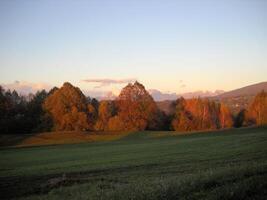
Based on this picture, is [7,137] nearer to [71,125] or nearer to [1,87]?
[71,125]

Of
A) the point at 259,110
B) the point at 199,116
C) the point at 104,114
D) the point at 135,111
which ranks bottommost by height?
the point at 199,116

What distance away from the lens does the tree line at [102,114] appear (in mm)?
95125

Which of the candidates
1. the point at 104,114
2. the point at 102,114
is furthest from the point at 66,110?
the point at 104,114

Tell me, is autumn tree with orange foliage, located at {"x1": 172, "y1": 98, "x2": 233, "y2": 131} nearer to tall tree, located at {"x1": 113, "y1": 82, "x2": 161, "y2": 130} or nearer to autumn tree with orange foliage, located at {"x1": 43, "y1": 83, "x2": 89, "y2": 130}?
tall tree, located at {"x1": 113, "y1": 82, "x2": 161, "y2": 130}

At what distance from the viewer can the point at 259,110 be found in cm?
10738

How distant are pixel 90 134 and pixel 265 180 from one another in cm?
7198

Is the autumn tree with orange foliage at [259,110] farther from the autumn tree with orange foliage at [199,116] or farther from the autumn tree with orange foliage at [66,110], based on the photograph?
the autumn tree with orange foliage at [66,110]

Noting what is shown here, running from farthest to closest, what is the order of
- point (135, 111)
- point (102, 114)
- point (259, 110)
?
point (259, 110)
point (102, 114)
point (135, 111)

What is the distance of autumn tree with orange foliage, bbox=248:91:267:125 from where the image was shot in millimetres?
107000

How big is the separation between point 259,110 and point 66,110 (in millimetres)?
Answer: 52982

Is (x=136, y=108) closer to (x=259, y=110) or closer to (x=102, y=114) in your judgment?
(x=102, y=114)

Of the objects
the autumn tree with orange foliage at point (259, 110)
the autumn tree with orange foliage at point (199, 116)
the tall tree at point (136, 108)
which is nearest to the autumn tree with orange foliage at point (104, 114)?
the tall tree at point (136, 108)

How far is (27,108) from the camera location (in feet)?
345

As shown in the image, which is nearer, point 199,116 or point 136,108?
point 136,108
